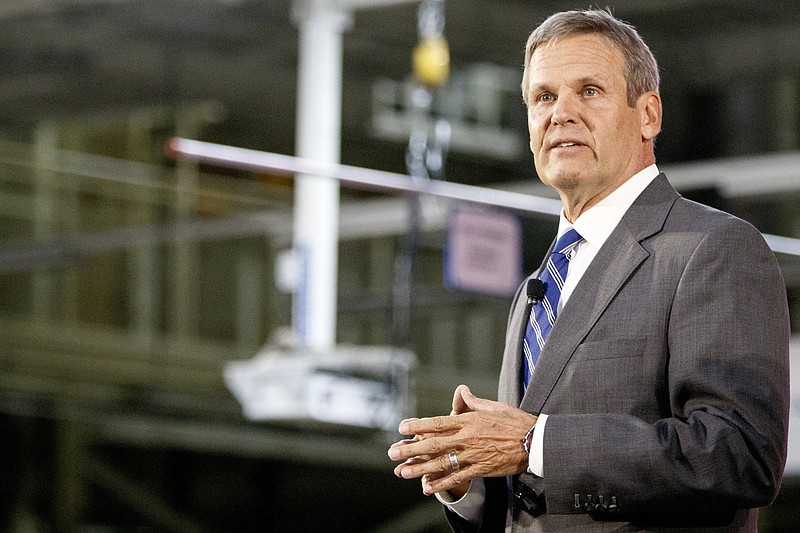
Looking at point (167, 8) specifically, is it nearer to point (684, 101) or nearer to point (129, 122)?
point (129, 122)

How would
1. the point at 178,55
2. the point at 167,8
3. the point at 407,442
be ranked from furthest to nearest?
the point at 178,55, the point at 167,8, the point at 407,442

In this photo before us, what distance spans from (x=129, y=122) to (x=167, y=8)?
2.29 meters

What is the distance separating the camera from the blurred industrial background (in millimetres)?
9930

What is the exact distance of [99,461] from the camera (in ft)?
40.9

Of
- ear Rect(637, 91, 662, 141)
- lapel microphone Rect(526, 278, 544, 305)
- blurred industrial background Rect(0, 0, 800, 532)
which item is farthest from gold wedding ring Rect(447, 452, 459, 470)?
blurred industrial background Rect(0, 0, 800, 532)

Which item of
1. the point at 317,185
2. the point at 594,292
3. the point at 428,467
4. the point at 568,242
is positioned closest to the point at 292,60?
the point at 317,185

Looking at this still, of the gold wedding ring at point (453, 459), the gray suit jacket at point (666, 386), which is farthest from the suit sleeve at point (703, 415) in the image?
the gold wedding ring at point (453, 459)

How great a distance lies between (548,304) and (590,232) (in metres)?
0.12

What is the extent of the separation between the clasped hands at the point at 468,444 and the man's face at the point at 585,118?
14.7 inches

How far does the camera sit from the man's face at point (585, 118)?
206 centimetres

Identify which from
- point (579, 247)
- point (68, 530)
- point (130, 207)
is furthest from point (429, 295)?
point (579, 247)

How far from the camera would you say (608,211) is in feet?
6.90

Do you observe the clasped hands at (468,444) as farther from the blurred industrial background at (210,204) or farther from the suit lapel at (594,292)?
the blurred industrial background at (210,204)

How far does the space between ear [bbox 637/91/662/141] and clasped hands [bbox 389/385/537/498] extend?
1.56 ft
